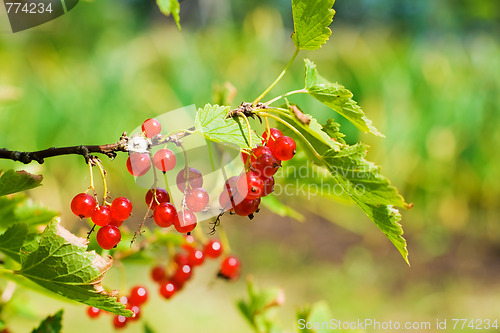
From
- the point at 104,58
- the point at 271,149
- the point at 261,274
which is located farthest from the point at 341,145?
the point at 104,58

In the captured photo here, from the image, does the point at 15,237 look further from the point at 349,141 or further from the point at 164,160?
the point at 349,141

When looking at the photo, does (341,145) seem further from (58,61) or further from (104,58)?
(58,61)

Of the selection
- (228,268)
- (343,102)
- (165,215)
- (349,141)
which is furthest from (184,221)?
(349,141)

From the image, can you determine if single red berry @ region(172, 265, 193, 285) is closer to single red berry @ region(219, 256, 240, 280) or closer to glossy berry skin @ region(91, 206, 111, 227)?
single red berry @ region(219, 256, 240, 280)

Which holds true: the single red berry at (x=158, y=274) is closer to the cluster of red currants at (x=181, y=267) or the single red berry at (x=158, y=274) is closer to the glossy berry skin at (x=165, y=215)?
the cluster of red currants at (x=181, y=267)

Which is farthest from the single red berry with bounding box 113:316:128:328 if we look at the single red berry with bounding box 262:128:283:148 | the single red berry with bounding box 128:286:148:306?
the single red berry with bounding box 262:128:283:148

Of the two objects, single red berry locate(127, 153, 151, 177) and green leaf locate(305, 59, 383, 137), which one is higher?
green leaf locate(305, 59, 383, 137)

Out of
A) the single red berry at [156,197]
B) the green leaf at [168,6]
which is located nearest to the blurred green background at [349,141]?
the single red berry at [156,197]

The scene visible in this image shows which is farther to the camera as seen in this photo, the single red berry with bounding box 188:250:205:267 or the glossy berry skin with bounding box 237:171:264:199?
the single red berry with bounding box 188:250:205:267
